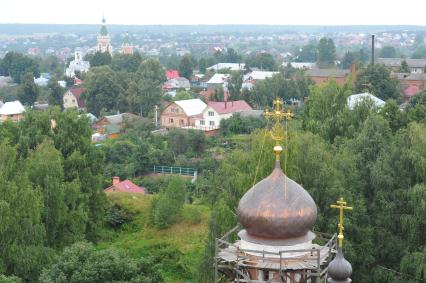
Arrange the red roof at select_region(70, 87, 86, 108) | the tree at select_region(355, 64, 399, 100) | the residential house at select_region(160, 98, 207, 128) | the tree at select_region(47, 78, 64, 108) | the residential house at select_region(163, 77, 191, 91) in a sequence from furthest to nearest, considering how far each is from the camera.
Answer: the residential house at select_region(163, 77, 191, 91), the red roof at select_region(70, 87, 86, 108), the tree at select_region(47, 78, 64, 108), the residential house at select_region(160, 98, 207, 128), the tree at select_region(355, 64, 399, 100)

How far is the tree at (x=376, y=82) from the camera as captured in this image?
2153 inches

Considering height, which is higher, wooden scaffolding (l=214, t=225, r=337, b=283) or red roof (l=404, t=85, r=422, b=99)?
wooden scaffolding (l=214, t=225, r=337, b=283)

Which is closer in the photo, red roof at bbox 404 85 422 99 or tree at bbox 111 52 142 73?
red roof at bbox 404 85 422 99

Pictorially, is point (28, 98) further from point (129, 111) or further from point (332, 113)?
point (332, 113)

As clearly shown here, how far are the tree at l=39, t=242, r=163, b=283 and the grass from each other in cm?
740

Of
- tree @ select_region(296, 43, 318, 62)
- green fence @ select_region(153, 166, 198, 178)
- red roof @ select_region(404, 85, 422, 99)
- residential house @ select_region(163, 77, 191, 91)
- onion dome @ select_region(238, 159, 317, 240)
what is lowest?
tree @ select_region(296, 43, 318, 62)

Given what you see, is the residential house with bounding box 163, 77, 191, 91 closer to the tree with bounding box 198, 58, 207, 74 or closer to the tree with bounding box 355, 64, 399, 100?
the tree with bounding box 198, 58, 207, 74

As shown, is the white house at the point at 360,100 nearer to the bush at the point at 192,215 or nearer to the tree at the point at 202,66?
the bush at the point at 192,215

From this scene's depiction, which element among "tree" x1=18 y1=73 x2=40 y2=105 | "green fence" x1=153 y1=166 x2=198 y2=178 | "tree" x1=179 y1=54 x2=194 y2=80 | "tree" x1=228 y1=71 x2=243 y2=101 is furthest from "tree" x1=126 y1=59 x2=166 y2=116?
"tree" x1=179 y1=54 x2=194 y2=80

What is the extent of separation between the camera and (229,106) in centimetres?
6112

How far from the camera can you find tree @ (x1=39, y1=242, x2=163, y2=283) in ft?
56.1

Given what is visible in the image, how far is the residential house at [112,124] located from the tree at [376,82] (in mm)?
17470

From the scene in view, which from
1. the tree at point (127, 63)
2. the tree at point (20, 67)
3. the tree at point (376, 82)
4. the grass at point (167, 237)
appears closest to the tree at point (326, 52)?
the tree at point (127, 63)

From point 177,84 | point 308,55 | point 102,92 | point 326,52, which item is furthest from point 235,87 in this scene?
point 308,55
